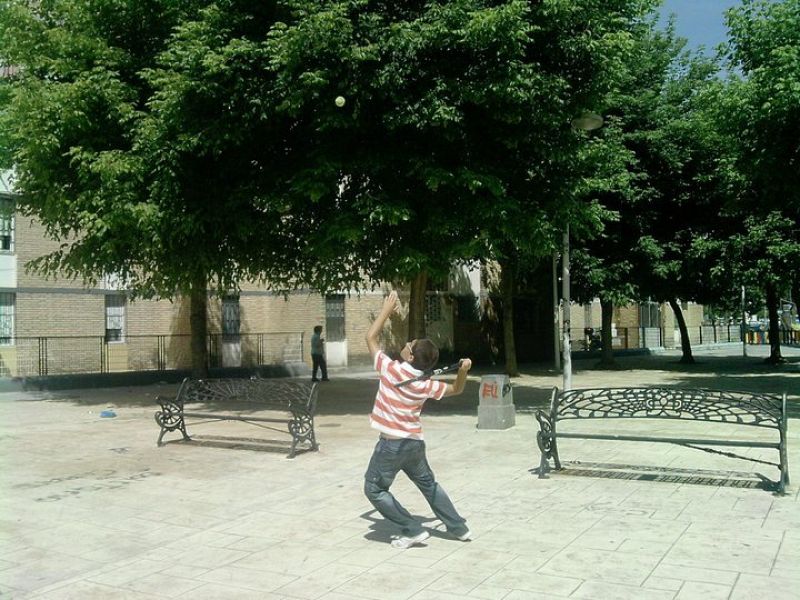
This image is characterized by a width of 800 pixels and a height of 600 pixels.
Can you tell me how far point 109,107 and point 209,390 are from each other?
22.8 ft

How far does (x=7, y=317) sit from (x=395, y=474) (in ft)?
65.5

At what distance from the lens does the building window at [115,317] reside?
24.5 metres

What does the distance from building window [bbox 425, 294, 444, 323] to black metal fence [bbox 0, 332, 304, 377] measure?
5.85 metres

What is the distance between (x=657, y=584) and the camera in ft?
16.6

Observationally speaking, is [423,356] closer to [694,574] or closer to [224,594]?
[224,594]

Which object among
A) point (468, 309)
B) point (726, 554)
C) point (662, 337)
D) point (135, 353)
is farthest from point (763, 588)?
point (662, 337)

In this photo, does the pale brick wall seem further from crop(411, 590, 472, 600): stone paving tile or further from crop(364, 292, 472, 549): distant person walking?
crop(411, 590, 472, 600): stone paving tile

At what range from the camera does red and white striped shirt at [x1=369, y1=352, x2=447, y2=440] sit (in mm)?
5863

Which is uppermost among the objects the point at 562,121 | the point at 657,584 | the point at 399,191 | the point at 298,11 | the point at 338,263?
the point at 298,11

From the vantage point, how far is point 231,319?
27734 mm

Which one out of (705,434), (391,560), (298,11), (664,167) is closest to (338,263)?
(298,11)

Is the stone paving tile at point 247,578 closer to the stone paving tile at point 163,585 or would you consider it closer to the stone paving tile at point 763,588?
the stone paving tile at point 163,585

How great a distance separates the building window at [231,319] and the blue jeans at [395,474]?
2227 centimetres

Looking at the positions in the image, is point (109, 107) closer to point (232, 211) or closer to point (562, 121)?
point (232, 211)
